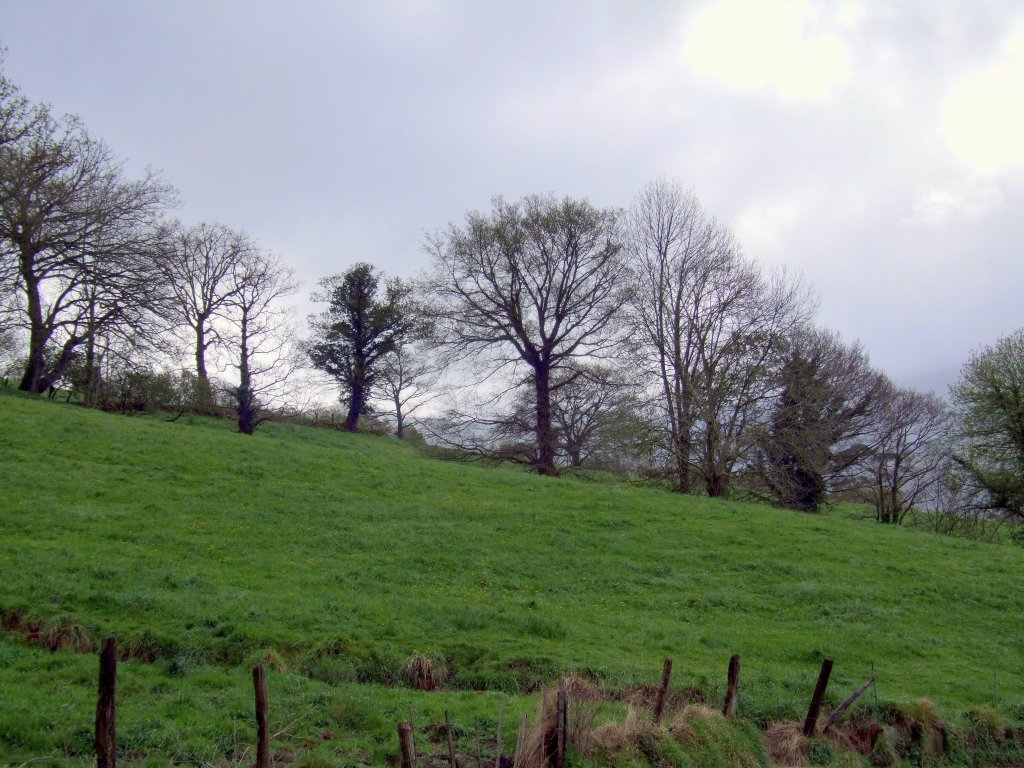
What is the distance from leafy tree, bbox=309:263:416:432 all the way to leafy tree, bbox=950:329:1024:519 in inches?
1322

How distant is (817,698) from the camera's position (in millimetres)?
8594

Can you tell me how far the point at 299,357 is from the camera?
160 ft

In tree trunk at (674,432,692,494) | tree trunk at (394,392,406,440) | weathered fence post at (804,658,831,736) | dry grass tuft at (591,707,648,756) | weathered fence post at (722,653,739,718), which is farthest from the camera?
tree trunk at (394,392,406,440)

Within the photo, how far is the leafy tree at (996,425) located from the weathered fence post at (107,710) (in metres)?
39.5

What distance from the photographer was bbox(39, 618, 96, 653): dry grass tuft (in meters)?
9.69

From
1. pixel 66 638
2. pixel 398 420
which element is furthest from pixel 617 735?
pixel 398 420

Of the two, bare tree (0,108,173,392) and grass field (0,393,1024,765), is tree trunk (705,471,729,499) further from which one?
bare tree (0,108,173,392)

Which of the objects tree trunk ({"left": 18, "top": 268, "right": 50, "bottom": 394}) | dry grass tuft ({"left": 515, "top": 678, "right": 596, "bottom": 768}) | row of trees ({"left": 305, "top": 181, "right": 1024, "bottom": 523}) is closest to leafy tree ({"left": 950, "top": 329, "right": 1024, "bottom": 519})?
row of trees ({"left": 305, "top": 181, "right": 1024, "bottom": 523})

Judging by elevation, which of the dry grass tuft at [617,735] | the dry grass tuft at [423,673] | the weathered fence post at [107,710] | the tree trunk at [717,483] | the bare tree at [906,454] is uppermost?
the bare tree at [906,454]

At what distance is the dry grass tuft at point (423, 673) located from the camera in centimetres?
1030

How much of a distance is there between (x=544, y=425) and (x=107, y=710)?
30.2 m

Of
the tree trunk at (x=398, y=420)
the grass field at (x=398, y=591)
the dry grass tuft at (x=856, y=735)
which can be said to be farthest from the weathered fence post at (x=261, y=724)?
the tree trunk at (x=398, y=420)

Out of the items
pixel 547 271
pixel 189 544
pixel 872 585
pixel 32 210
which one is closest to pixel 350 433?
pixel 547 271

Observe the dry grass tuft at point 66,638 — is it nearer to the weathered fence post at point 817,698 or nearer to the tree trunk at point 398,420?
the weathered fence post at point 817,698
